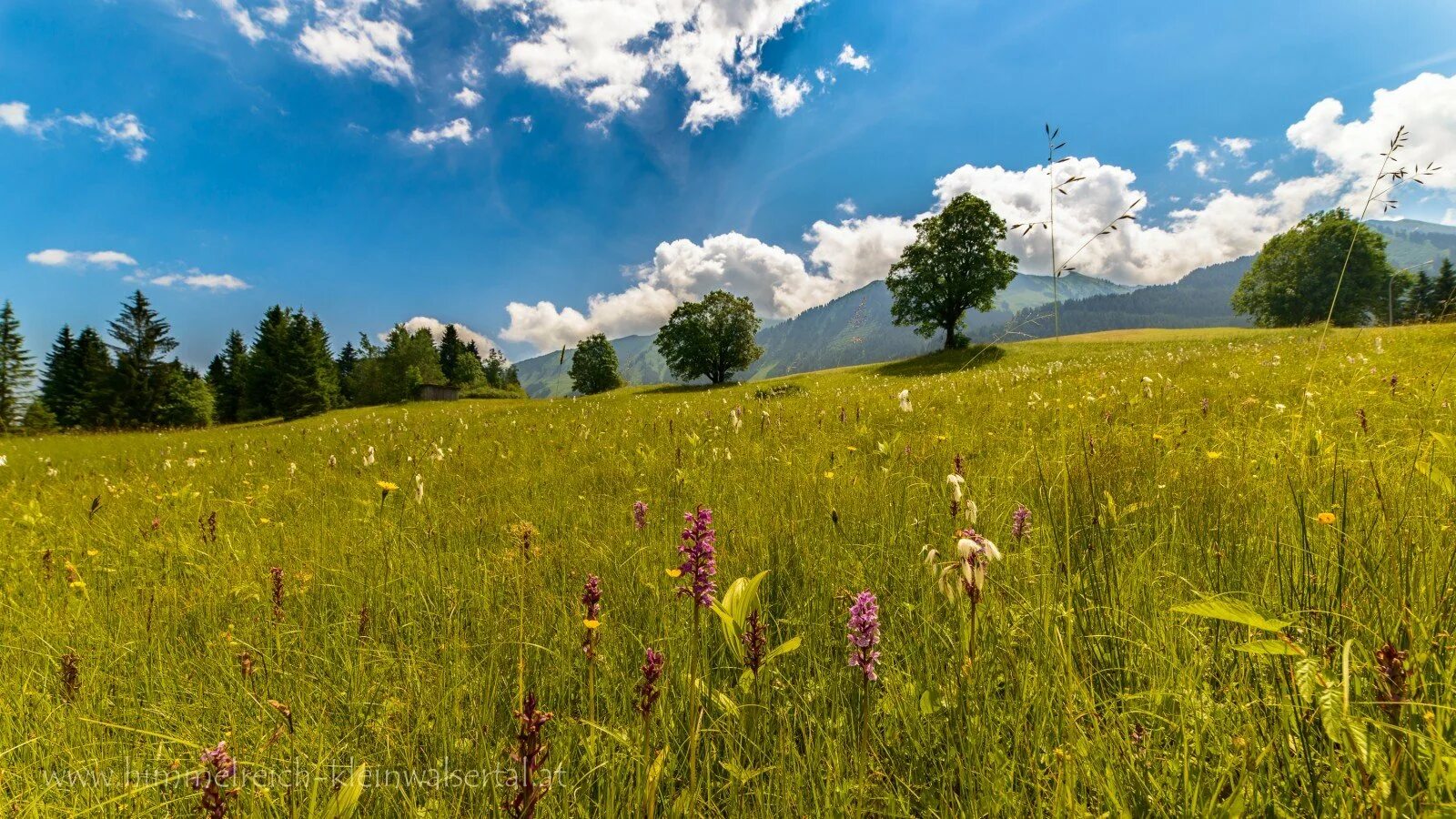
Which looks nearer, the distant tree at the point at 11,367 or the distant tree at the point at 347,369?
the distant tree at the point at 11,367

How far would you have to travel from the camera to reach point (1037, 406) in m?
6.79

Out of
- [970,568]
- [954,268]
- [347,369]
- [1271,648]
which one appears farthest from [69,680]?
[347,369]

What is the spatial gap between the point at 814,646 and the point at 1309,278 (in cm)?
9720

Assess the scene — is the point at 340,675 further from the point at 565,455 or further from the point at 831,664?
the point at 565,455

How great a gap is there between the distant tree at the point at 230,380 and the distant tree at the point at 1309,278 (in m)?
147

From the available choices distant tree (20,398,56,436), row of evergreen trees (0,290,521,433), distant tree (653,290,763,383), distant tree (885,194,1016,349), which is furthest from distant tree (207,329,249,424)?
distant tree (885,194,1016,349)

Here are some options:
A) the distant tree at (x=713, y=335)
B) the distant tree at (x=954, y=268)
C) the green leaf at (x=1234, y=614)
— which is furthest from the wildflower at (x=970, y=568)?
the distant tree at (x=713, y=335)

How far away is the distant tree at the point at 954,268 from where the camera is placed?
4500cm

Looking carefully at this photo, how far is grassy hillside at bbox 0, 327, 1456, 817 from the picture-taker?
144 centimetres

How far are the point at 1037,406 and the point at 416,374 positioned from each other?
10530 centimetres

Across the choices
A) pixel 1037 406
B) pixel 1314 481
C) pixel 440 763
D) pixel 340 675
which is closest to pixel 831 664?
pixel 440 763

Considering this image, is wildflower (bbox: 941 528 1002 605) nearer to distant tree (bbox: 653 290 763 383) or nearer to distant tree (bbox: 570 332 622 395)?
distant tree (bbox: 653 290 763 383)

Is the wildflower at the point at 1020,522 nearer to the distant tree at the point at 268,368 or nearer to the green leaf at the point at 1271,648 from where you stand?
the green leaf at the point at 1271,648

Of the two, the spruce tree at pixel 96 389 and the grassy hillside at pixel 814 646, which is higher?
the spruce tree at pixel 96 389
